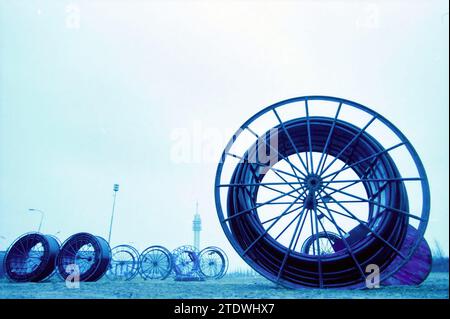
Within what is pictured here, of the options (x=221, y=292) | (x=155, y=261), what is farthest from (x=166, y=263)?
(x=221, y=292)

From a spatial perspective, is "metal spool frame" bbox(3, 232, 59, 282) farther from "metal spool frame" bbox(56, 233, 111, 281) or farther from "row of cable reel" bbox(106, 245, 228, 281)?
"row of cable reel" bbox(106, 245, 228, 281)

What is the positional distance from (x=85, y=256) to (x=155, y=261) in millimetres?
6800

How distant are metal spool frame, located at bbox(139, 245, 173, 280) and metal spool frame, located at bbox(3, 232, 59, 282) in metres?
6.65

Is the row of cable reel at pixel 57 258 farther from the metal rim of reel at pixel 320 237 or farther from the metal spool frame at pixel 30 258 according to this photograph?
the metal rim of reel at pixel 320 237

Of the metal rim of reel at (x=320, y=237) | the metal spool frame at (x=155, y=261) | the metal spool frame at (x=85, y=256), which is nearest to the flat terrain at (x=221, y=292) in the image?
the metal rim of reel at (x=320, y=237)

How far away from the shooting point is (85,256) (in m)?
12.4

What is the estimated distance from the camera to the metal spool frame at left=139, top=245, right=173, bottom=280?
1838 cm

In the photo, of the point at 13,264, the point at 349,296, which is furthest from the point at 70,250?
the point at 349,296

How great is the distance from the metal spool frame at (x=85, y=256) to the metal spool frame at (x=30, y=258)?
390 mm

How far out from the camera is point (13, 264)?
12.2m

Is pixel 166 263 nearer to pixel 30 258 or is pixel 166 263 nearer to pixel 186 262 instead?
pixel 186 262

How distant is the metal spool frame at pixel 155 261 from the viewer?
18.4 m
